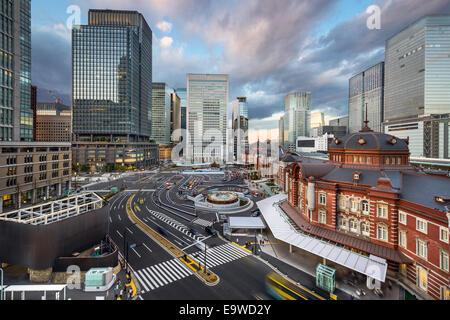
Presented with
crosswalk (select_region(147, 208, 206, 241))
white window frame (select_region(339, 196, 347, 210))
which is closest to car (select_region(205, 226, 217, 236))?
crosswalk (select_region(147, 208, 206, 241))

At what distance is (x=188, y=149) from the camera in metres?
186

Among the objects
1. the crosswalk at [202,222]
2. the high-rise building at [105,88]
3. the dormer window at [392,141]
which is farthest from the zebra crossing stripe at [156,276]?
the high-rise building at [105,88]

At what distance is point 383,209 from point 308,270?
1494 centimetres

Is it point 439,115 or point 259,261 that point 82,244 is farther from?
point 439,115

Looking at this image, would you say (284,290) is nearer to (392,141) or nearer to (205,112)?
(392,141)

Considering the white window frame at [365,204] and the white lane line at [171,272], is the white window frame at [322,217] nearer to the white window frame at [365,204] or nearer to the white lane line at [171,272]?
the white window frame at [365,204]

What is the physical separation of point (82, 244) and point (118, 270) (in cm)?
777

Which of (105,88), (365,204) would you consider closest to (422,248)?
(365,204)

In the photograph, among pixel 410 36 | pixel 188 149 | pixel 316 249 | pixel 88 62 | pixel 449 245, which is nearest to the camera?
pixel 449 245

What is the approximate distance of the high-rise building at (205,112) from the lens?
602 ft

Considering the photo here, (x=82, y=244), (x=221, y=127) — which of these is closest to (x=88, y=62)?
(x=221, y=127)

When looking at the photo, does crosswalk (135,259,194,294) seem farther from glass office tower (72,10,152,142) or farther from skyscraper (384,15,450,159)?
skyscraper (384,15,450,159)

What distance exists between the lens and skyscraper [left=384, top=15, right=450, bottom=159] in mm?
109088

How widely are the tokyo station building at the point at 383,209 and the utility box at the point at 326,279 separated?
22.2ft
